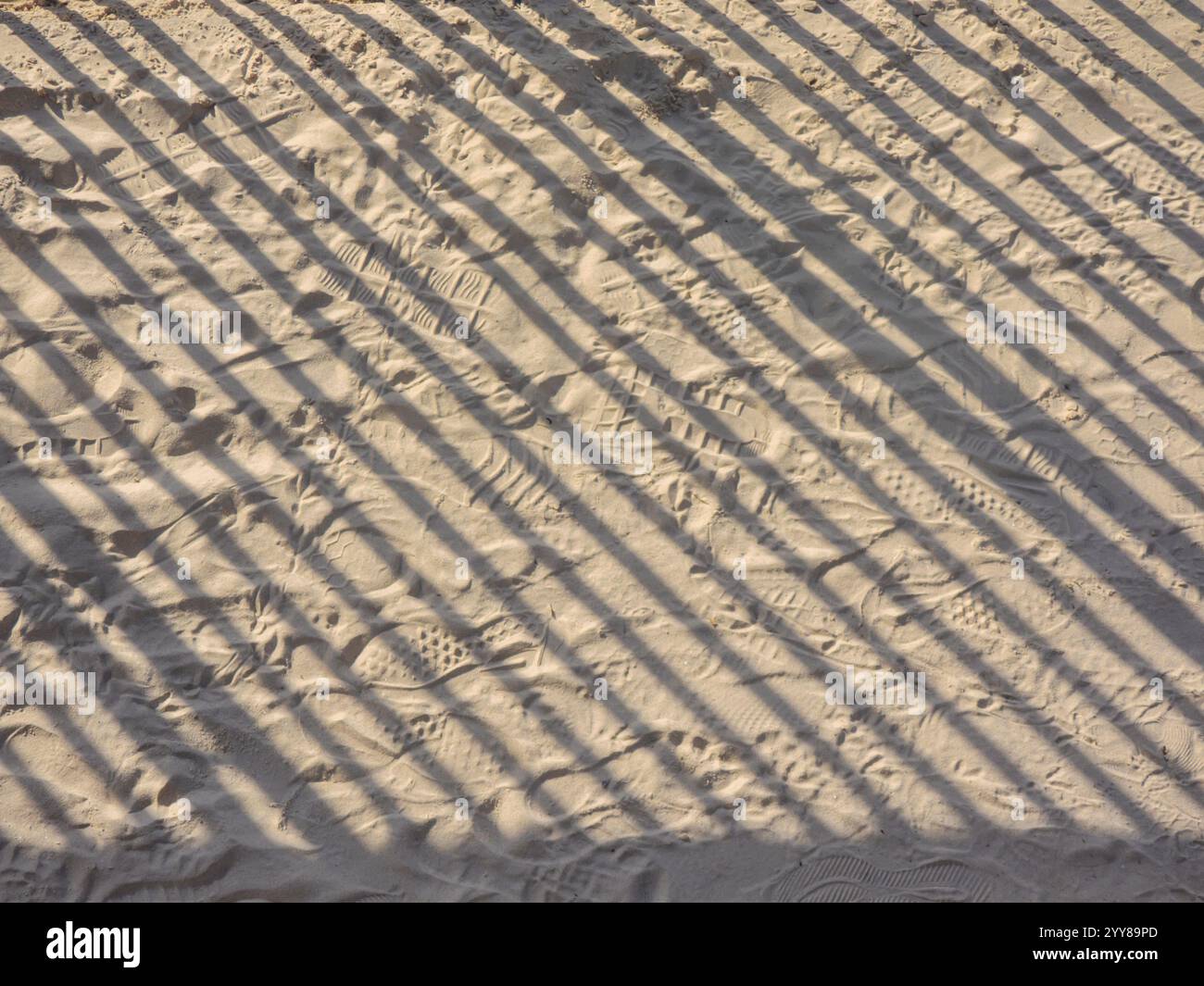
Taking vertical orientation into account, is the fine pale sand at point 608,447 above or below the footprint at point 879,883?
above

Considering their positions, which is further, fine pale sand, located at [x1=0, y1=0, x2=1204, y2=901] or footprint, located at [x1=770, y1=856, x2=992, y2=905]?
fine pale sand, located at [x1=0, y1=0, x2=1204, y2=901]

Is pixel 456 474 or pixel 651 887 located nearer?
pixel 651 887

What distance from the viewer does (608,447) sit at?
4.62 metres

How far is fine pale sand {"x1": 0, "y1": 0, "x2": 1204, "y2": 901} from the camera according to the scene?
4.20 metres

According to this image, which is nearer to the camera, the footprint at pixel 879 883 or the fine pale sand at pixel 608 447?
the footprint at pixel 879 883

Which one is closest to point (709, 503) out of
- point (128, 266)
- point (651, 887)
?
point (651, 887)

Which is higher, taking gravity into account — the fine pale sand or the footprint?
the fine pale sand

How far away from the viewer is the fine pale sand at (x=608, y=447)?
4199mm

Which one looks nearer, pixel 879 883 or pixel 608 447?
pixel 879 883

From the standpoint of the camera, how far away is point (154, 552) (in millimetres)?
4508

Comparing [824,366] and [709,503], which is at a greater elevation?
[824,366]

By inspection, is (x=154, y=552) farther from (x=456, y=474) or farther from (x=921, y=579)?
(x=921, y=579)

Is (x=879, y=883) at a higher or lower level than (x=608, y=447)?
lower
